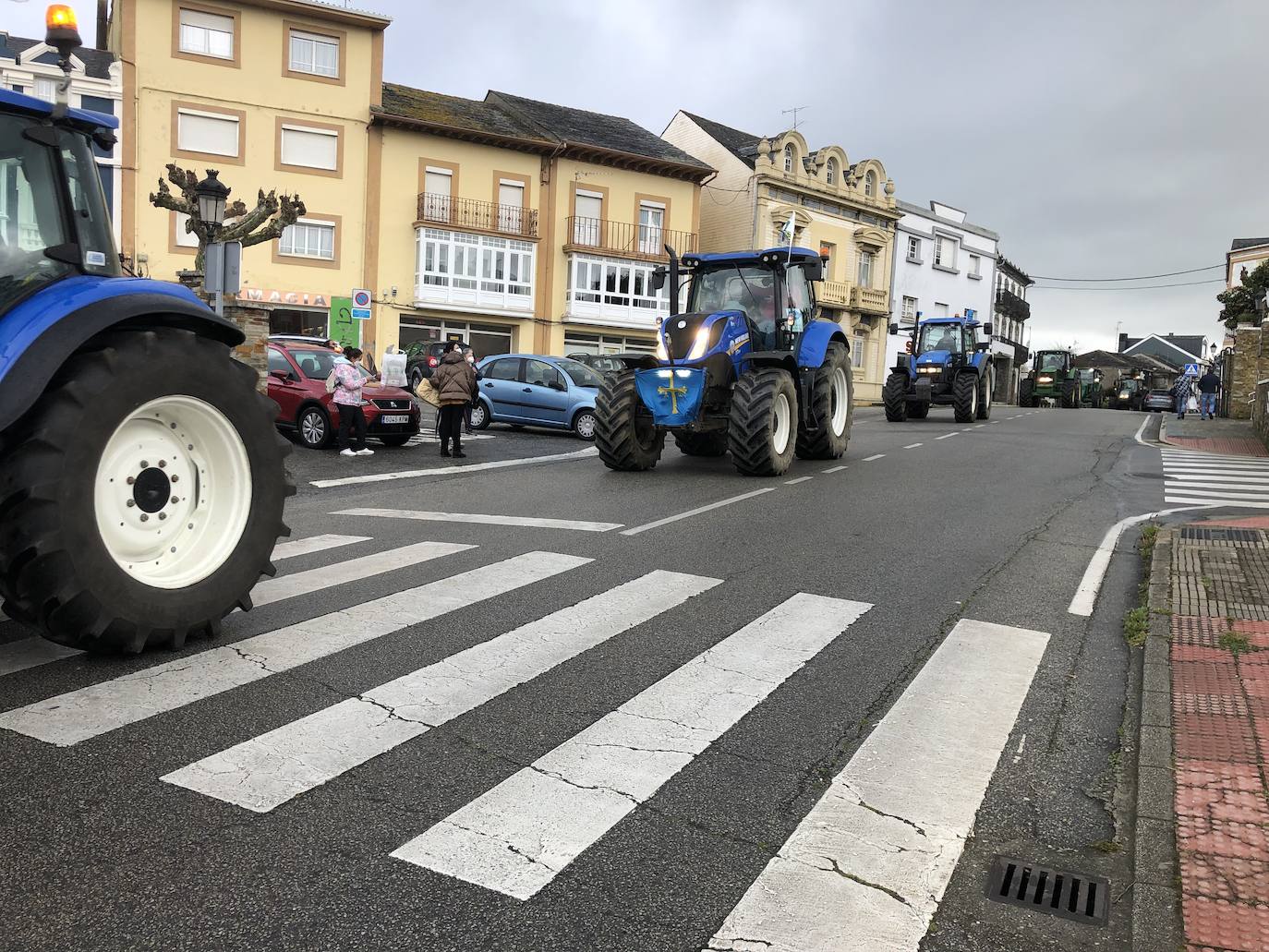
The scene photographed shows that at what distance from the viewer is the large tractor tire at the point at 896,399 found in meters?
24.3

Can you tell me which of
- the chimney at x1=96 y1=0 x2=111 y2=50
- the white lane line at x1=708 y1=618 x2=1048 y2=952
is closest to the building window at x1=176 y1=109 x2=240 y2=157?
the chimney at x1=96 y1=0 x2=111 y2=50

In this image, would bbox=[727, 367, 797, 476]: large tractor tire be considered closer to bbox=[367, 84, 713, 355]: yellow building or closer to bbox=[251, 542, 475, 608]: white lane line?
bbox=[251, 542, 475, 608]: white lane line

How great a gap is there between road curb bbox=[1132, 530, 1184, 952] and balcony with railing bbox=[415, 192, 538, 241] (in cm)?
3285

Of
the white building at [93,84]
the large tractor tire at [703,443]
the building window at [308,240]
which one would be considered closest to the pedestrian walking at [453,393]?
the large tractor tire at [703,443]

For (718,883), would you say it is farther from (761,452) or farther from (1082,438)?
(1082,438)

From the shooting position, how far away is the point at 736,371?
12.3 meters

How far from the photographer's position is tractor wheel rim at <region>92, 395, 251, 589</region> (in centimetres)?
431

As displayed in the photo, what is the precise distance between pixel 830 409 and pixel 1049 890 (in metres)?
11.2

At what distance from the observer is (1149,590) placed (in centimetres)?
623

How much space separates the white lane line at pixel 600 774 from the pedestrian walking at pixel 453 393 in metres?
10.1

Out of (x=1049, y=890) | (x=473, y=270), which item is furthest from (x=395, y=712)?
(x=473, y=270)

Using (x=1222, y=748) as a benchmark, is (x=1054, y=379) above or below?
above

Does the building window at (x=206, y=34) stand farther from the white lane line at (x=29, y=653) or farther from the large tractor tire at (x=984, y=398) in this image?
the white lane line at (x=29, y=653)

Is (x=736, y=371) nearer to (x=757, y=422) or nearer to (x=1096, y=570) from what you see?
(x=757, y=422)
